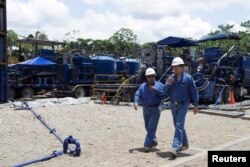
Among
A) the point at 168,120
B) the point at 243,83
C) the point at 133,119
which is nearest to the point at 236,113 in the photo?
the point at 168,120

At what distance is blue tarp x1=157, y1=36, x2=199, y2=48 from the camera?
22469 millimetres

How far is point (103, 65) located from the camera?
27188 mm

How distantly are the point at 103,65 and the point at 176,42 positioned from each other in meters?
6.18

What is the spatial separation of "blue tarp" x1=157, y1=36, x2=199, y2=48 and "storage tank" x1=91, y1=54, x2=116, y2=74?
510cm

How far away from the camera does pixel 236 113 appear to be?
15.0m

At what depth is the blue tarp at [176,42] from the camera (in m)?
22.5

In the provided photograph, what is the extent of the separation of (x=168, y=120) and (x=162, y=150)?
495cm

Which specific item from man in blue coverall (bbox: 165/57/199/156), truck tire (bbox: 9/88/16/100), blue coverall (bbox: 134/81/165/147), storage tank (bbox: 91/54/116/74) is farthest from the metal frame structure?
man in blue coverall (bbox: 165/57/199/156)

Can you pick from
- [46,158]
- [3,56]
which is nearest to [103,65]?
[3,56]

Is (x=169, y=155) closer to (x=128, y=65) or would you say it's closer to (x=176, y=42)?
(x=176, y=42)

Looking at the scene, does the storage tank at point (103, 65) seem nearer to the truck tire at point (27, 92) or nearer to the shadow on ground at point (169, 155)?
the truck tire at point (27, 92)

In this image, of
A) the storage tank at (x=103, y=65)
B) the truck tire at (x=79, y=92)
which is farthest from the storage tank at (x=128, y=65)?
the truck tire at (x=79, y=92)

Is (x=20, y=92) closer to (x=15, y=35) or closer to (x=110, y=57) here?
(x=110, y=57)

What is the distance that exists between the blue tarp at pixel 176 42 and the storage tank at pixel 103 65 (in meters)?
5.10
